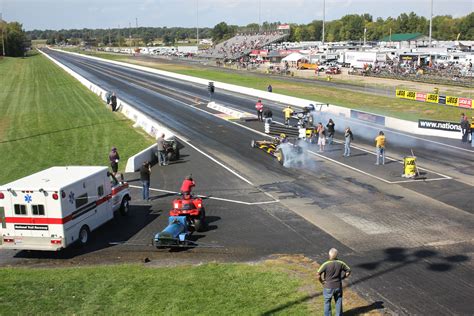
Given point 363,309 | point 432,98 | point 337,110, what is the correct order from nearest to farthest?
point 363,309, point 337,110, point 432,98

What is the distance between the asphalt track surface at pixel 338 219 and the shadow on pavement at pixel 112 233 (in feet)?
0.12

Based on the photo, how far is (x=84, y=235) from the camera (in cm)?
1612

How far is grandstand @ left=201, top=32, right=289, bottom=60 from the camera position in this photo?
524ft

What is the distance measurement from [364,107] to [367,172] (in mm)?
27515

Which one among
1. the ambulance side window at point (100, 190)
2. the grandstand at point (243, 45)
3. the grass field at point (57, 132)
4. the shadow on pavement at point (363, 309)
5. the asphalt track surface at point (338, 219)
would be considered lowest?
the asphalt track surface at point (338, 219)

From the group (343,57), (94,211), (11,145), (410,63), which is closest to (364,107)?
(11,145)

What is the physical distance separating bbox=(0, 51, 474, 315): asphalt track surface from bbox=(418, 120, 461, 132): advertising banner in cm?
249

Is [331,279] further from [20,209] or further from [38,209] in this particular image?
[20,209]

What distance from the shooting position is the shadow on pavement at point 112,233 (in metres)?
15.6

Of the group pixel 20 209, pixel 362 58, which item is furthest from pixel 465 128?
pixel 362 58

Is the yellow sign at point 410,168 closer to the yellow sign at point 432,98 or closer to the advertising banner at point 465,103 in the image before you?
the advertising banner at point 465,103

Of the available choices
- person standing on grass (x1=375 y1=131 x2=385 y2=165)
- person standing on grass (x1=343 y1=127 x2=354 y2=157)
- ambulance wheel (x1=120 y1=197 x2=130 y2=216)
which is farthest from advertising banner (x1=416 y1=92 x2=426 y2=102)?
ambulance wheel (x1=120 y1=197 x2=130 y2=216)

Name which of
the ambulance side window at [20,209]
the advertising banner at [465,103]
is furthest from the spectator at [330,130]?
the advertising banner at [465,103]

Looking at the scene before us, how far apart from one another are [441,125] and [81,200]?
27.6m
